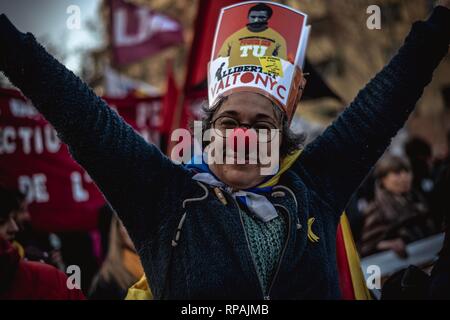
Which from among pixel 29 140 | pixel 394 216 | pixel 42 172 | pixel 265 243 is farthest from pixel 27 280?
pixel 394 216

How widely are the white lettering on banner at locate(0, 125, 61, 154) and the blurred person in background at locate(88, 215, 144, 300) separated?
1392mm

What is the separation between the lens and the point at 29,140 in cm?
458

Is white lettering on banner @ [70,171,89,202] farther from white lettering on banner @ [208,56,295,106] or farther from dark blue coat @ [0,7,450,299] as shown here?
dark blue coat @ [0,7,450,299]

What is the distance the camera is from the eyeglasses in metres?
1.88

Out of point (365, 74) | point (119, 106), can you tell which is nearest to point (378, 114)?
point (119, 106)

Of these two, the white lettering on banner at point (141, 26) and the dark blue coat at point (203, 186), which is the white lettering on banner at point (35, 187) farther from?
the white lettering on banner at point (141, 26)

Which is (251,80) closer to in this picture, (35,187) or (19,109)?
(19,109)

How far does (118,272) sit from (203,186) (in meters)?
1.51

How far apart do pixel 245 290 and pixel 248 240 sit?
0.49ft

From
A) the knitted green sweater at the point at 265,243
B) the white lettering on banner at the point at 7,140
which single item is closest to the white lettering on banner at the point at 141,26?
the white lettering on banner at the point at 7,140

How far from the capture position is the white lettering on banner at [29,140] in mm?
4395

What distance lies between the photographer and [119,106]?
17.2 ft
